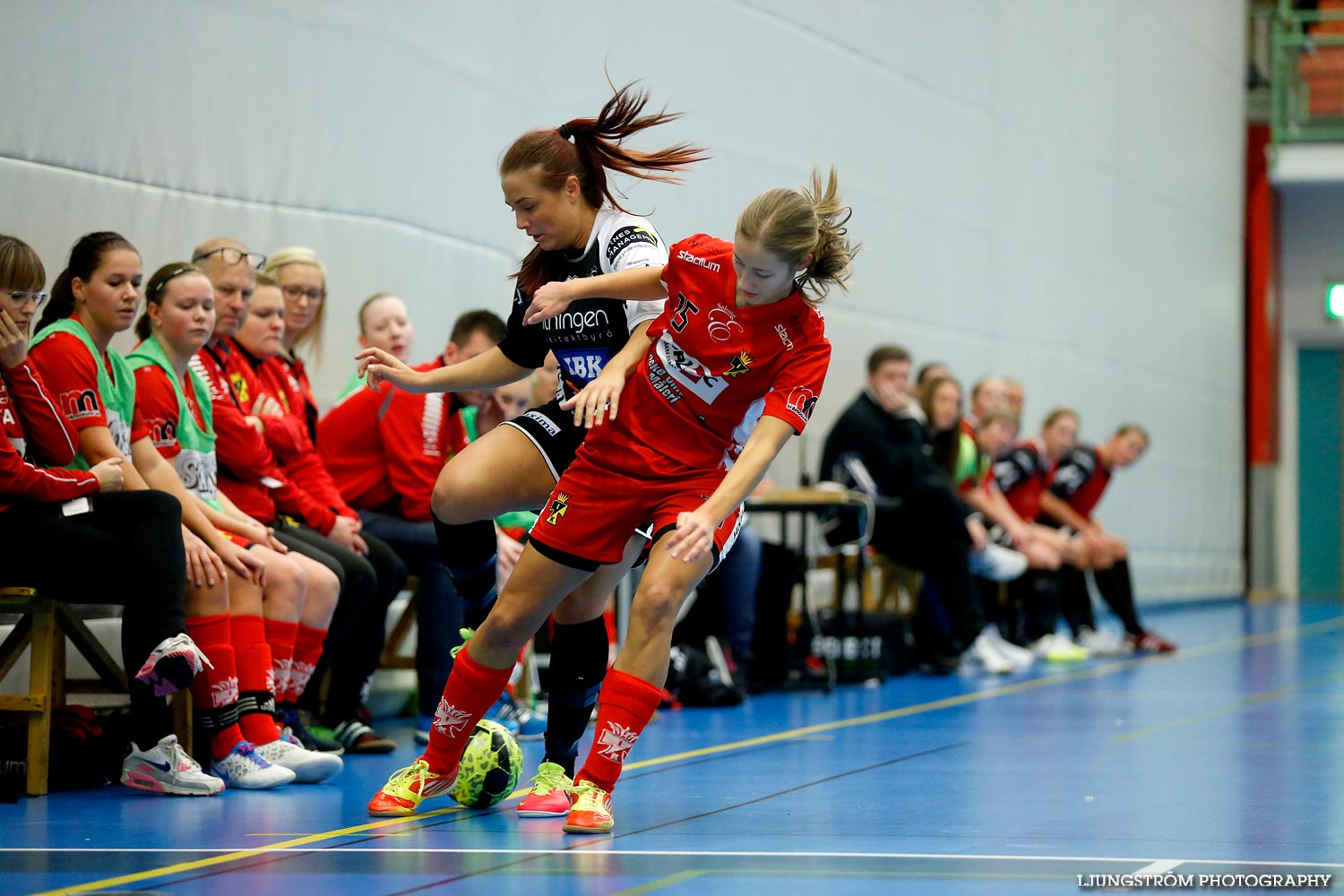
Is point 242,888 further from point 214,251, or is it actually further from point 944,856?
point 214,251

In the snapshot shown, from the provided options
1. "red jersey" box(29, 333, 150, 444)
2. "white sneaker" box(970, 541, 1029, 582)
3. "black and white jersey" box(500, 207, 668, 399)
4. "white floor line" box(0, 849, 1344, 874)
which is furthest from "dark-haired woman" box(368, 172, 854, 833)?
"white sneaker" box(970, 541, 1029, 582)

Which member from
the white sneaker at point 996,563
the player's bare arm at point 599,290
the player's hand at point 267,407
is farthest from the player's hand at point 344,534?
the white sneaker at point 996,563

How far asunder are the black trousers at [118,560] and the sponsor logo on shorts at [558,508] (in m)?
1.07

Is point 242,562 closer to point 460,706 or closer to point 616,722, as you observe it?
point 460,706

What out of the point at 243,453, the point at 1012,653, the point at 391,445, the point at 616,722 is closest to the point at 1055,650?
the point at 1012,653

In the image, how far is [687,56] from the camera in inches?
361

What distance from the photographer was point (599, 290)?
12.0 ft

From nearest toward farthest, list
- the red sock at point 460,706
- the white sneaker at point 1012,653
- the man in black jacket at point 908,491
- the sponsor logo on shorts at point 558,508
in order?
the sponsor logo on shorts at point 558,508, the red sock at point 460,706, the man in black jacket at point 908,491, the white sneaker at point 1012,653

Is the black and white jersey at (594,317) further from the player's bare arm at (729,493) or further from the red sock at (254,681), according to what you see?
the red sock at (254,681)

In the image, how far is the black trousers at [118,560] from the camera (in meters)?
4.06

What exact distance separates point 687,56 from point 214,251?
4683mm

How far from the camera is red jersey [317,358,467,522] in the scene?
18.7 feet

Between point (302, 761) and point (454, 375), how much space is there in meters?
1.13

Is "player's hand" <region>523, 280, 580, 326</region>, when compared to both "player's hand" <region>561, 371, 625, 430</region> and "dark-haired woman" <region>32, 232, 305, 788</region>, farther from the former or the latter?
"dark-haired woman" <region>32, 232, 305, 788</region>
